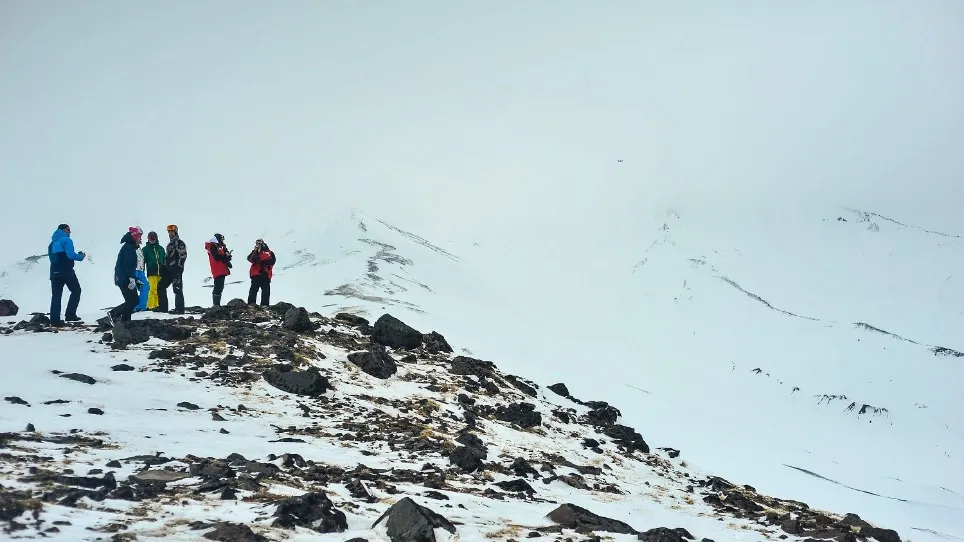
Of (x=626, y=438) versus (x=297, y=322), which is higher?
(x=297, y=322)

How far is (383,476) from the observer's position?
9.31 metres

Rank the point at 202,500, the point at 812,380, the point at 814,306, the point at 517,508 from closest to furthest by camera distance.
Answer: the point at 202,500
the point at 517,508
the point at 812,380
the point at 814,306

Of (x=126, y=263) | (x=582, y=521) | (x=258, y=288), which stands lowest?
(x=582, y=521)

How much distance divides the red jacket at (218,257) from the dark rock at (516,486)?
14.1m

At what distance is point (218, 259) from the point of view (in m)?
20.7

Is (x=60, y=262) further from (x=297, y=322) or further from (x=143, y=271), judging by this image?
(x=297, y=322)

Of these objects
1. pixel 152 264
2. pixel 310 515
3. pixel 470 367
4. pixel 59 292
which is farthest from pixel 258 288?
pixel 310 515

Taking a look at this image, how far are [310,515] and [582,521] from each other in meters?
3.73

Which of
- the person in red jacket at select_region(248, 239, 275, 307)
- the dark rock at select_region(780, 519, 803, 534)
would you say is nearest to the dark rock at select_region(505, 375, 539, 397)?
the person in red jacket at select_region(248, 239, 275, 307)

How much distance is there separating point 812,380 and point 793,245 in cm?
2322

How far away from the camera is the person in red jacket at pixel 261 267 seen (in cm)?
2089

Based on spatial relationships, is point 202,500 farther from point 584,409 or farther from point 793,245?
point 793,245

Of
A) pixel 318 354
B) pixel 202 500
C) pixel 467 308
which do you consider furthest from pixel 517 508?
pixel 467 308

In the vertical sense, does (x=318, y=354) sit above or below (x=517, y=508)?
above
